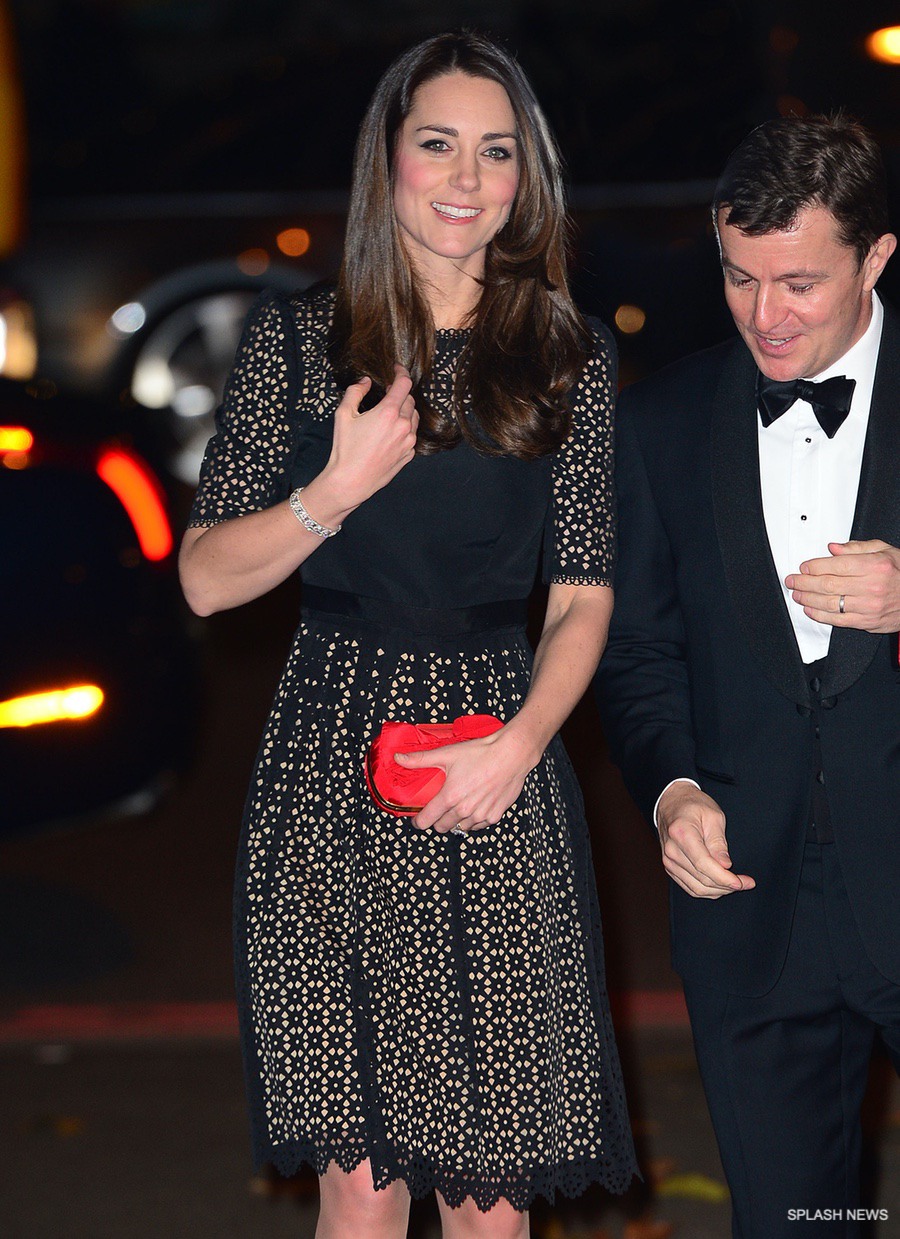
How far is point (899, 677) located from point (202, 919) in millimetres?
3695

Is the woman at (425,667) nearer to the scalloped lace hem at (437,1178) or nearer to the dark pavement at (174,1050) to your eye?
the scalloped lace hem at (437,1178)

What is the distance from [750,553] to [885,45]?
7322 mm

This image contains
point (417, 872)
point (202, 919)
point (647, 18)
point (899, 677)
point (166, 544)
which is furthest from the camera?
point (647, 18)

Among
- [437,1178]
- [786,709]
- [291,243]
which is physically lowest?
[437,1178]

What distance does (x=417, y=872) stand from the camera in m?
2.93

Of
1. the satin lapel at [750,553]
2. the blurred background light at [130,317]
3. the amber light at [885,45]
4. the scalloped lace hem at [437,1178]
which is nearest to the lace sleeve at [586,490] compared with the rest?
the satin lapel at [750,553]

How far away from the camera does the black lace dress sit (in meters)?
2.90

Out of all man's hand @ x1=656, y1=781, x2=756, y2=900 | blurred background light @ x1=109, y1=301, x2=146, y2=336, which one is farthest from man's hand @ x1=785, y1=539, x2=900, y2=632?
blurred background light @ x1=109, y1=301, x2=146, y2=336

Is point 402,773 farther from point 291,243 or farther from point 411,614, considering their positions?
point 291,243

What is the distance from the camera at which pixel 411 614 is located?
9.66 feet

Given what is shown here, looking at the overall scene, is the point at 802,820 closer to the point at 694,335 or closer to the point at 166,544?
the point at 166,544

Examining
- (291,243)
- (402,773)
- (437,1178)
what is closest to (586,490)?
(402,773)

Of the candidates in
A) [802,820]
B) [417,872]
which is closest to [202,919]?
[417,872]

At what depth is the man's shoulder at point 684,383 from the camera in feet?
9.33
